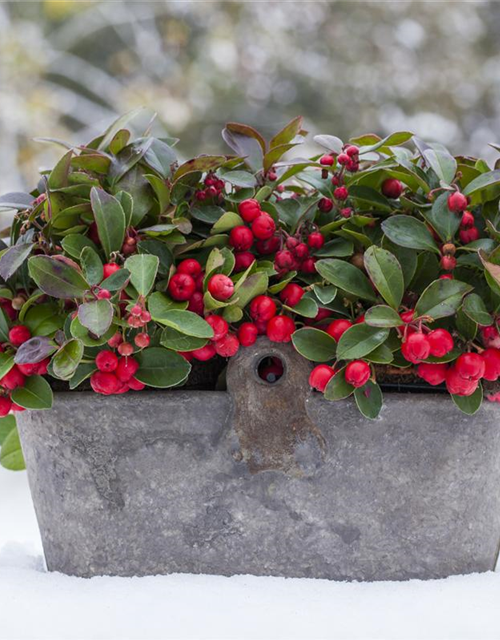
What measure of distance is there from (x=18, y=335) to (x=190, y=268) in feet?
0.65

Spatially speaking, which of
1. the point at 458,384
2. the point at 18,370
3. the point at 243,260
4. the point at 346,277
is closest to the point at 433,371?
the point at 458,384

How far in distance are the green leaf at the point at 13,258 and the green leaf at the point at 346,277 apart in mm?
301

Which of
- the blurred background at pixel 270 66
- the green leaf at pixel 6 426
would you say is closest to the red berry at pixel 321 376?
the green leaf at pixel 6 426

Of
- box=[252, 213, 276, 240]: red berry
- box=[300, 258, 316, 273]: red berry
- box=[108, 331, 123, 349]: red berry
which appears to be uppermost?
box=[252, 213, 276, 240]: red berry

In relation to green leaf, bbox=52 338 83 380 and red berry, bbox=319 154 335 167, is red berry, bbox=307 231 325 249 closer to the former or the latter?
red berry, bbox=319 154 335 167

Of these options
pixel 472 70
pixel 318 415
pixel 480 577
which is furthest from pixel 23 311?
pixel 472 70

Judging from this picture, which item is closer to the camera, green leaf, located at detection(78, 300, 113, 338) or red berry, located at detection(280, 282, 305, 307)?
green leaf, located at detection(78, 300, 113, 338)

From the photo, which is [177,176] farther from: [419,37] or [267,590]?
[419,37]

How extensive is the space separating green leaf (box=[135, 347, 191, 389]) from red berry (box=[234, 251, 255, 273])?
12cm

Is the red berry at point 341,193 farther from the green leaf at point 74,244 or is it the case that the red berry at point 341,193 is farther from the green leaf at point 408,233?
the green leaf at point 74,244

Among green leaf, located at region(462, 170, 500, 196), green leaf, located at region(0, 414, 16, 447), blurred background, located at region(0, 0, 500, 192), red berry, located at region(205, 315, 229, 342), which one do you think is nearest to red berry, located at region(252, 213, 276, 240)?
red berry, located at region(205, 315, 229, 342)

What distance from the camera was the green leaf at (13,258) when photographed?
716mm

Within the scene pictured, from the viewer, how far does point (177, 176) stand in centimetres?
78

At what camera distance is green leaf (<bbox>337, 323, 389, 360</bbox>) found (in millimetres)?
708
